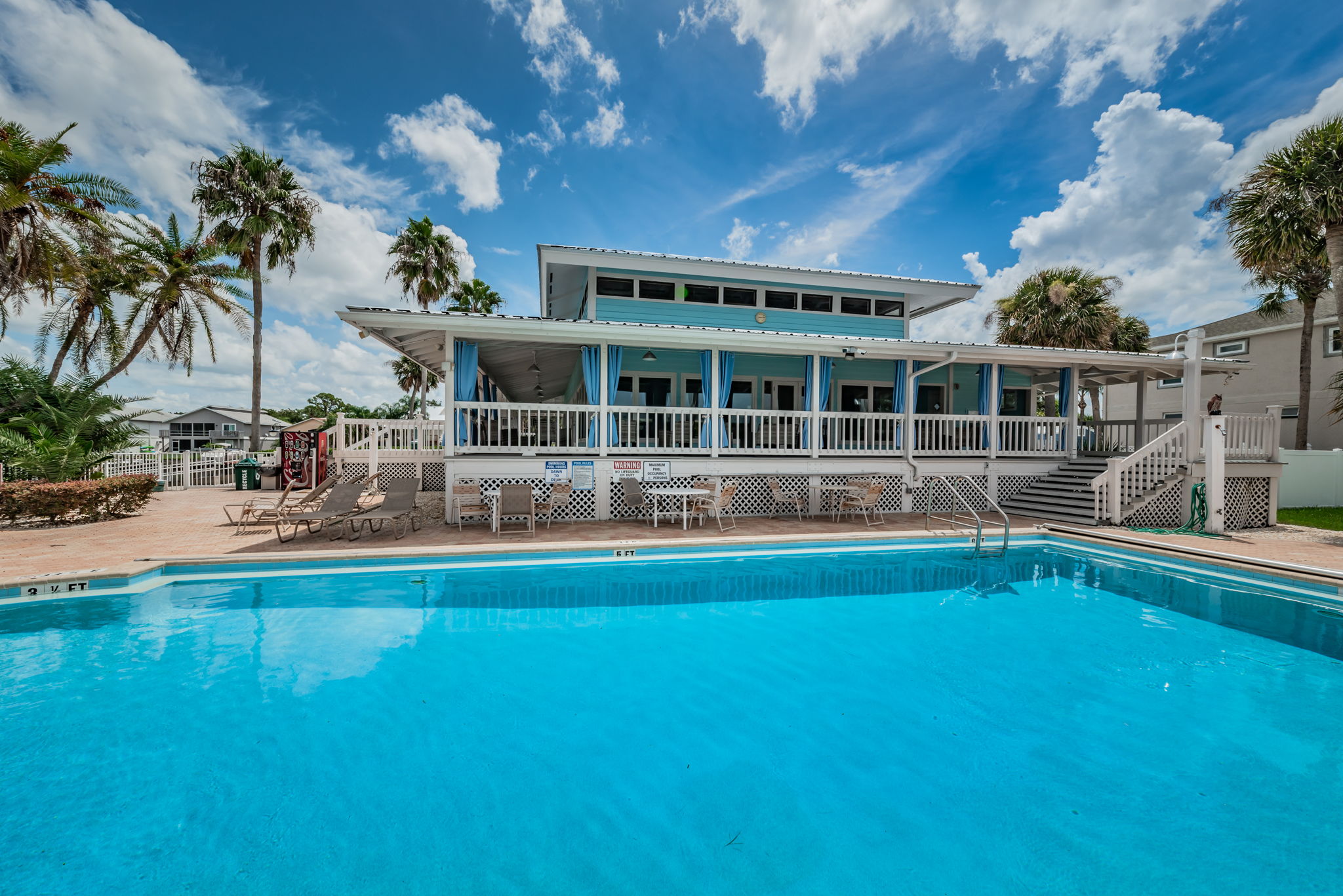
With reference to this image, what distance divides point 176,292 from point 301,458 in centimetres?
1022

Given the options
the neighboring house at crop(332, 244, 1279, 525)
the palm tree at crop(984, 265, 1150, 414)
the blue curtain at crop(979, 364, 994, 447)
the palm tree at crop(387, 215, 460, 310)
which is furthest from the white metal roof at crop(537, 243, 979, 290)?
the palm tree at crop(387, 215, 460, 310)

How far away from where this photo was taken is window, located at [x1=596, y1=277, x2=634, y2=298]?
48.6ft

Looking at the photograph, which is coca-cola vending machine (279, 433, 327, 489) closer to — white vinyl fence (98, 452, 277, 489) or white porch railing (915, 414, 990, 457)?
white vinyl fence (98, 452, 277, 489)

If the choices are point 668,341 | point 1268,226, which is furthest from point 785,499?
point 1268,226

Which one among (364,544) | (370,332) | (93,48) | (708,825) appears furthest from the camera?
(93,48)

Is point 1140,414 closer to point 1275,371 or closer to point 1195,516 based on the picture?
point 1195,516

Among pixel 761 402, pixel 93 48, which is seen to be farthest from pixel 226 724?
pixel 93 48

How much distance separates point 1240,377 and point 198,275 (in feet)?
151


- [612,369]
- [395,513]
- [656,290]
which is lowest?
[395,513]

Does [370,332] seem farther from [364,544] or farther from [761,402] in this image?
[761,402]

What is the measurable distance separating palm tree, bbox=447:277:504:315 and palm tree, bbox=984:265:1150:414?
92.8 ft

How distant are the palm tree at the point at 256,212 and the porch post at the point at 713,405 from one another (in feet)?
72.5

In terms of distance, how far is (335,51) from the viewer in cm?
1294

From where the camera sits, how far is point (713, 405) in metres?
12.1
